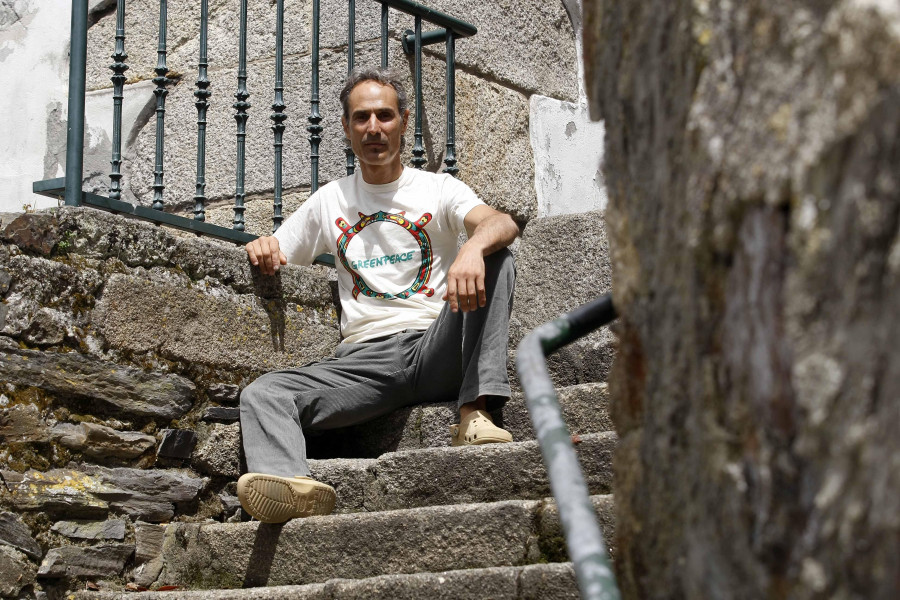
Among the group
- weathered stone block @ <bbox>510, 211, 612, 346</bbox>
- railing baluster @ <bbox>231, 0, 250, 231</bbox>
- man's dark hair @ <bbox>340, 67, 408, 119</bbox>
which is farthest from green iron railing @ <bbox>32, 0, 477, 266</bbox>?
weathered stone block @ <bbox>510, 211, 612, 346</bbox>

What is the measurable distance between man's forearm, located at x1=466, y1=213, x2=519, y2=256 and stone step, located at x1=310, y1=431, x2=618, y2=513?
61 cm

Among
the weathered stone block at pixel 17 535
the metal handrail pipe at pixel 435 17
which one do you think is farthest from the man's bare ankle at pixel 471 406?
the metal handrail pipe at pixel 435 17

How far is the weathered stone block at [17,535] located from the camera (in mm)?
2847

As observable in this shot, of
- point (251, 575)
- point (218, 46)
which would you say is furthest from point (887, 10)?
point (218, 46)

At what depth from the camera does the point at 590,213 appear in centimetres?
459

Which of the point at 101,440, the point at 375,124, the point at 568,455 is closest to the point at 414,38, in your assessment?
the point at 375,124

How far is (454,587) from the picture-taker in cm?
234

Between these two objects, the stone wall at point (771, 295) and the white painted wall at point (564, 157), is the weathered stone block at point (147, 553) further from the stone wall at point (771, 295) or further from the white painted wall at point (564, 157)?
the white painted wall at point (564, 157)

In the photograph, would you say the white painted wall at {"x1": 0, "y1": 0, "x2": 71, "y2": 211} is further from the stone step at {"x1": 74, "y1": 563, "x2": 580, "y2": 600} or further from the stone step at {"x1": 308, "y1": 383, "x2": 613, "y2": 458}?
the stone step at {"x1": 74, "y1": 563, "x2": 580, "y2": 600}

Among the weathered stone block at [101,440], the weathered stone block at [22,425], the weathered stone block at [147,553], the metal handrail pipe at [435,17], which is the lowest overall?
the weathered stone block at [147,553]

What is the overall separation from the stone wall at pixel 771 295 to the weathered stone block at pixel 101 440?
2307 mm

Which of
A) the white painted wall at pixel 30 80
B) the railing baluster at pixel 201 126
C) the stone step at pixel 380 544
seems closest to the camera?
the stone step at pixel 380 544

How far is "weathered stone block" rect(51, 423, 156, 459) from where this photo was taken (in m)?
3.07

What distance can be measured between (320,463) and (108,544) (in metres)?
0.59
